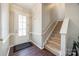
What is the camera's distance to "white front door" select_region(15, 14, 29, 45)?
1.66 meters

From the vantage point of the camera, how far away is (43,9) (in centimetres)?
169

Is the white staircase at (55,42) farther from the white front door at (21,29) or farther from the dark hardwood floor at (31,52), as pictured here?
the white front door at (21,29)

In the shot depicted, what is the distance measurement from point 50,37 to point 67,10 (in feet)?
1.67

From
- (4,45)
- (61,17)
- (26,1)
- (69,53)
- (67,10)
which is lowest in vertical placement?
(69,53)

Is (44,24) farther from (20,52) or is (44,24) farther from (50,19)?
(20,52)

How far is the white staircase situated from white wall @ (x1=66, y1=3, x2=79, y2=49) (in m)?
0.17

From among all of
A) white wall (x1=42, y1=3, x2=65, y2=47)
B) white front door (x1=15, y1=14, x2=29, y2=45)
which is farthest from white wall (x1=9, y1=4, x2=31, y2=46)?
white wall (x1=42, y1=3, x2=65, y2=47)

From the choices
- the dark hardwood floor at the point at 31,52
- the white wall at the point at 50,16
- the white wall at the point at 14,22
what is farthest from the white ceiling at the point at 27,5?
the dark hardwood floor at the point at 31,52

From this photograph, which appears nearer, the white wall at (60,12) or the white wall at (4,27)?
the white wall at (4,27)

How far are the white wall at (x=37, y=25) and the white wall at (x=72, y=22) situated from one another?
450 mm

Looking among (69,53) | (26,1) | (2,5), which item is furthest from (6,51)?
(69,53)

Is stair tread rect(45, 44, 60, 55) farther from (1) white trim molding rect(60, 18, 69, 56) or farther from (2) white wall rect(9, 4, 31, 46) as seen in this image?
(2) white wall rect(9, 4, 31, 46)

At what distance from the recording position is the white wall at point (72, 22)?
166 centimetres

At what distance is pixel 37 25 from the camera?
1.70 metres
